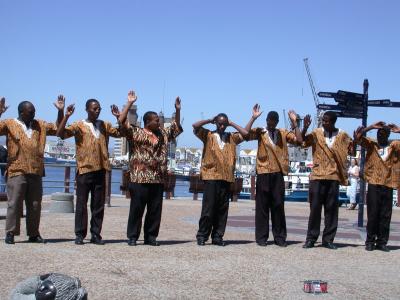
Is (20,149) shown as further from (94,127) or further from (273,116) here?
(273,116)

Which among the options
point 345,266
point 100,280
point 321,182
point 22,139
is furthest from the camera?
point 321,182

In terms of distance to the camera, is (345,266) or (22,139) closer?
(345,266)

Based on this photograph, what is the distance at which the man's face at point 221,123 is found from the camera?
27.8 feet

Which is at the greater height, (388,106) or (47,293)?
(388,106)

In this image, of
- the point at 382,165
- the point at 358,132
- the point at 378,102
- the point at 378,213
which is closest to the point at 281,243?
the point at 378,213

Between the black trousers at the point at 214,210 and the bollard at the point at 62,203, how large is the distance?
5223 mm

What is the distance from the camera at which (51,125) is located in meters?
8.09

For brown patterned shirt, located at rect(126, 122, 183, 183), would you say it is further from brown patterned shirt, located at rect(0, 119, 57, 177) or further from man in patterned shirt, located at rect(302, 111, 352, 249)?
man in patterned shirt, located at rect(302, 111, 352, 249)

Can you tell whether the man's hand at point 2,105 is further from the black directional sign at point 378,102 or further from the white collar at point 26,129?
the black directional sign at point 378,102

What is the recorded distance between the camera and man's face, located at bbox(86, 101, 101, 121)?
8094 mm

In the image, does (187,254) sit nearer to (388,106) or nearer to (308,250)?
(308,250)

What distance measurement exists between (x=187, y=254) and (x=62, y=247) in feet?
4.94

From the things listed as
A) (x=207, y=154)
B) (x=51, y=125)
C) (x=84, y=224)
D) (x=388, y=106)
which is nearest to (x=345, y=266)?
(x=207, y=154)

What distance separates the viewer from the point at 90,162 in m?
8.02
